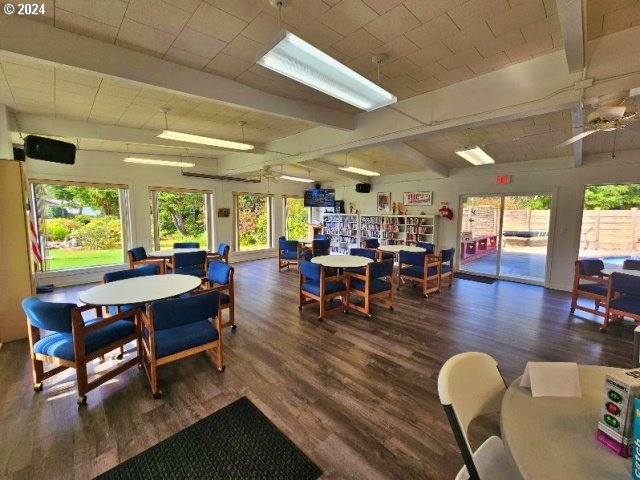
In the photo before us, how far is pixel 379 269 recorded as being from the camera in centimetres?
404

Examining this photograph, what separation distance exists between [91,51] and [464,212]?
7389 millimetres

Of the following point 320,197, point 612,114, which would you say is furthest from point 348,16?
point 320,197

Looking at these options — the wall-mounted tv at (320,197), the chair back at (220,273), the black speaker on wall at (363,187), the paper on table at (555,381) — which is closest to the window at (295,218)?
the wall-mounted tv at (320,197)

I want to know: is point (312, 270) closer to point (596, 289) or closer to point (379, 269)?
point (379, 269)

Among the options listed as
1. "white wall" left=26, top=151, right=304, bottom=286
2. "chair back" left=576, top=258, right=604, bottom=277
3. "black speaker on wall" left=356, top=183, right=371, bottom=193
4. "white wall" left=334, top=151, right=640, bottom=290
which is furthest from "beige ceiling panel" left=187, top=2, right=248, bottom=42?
"black speaker on wall" left=356, top=183, right=371, bottom=193

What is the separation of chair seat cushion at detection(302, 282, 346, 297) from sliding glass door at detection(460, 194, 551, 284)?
4.47 metres

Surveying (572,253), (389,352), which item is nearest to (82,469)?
(389,352)

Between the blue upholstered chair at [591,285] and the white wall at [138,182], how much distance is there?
7669 millimetres

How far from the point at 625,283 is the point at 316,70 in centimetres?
442

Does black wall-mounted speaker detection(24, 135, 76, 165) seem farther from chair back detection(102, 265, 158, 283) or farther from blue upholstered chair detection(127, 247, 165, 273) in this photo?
chair back detection(102, 265, 158, 283)

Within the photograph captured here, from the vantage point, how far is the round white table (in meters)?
0.80

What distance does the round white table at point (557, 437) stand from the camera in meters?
0.80

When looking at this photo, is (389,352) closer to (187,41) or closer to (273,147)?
(187,41)

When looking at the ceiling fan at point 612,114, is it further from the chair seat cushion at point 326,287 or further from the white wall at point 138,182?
the white wall at point 138,182
